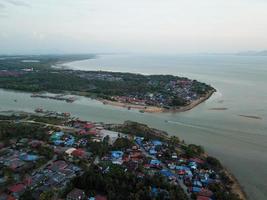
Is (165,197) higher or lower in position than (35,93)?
higher

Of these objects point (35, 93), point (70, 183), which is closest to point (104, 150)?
point (70, 183)

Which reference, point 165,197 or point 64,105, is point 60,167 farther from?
point 64,105

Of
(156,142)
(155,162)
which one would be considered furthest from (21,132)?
(155,162)

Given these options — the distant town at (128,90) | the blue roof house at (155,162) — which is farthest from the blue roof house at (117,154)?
the distant town at (128,90)

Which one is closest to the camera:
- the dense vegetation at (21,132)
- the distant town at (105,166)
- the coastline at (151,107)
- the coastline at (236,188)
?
the distant town at (105,166)

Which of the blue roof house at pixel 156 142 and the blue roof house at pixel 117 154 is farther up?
the blue roof house at pixel 156 142

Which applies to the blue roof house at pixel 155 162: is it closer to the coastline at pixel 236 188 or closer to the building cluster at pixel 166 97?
the coastline at pixel 236 188

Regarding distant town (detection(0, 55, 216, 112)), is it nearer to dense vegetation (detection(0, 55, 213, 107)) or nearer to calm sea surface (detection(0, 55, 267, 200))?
dense vegetation (detection(0, 55, 213, 107))

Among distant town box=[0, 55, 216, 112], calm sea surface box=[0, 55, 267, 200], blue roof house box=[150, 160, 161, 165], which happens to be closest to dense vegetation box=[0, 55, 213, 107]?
distant town box=[0, 55, 216, 112]
